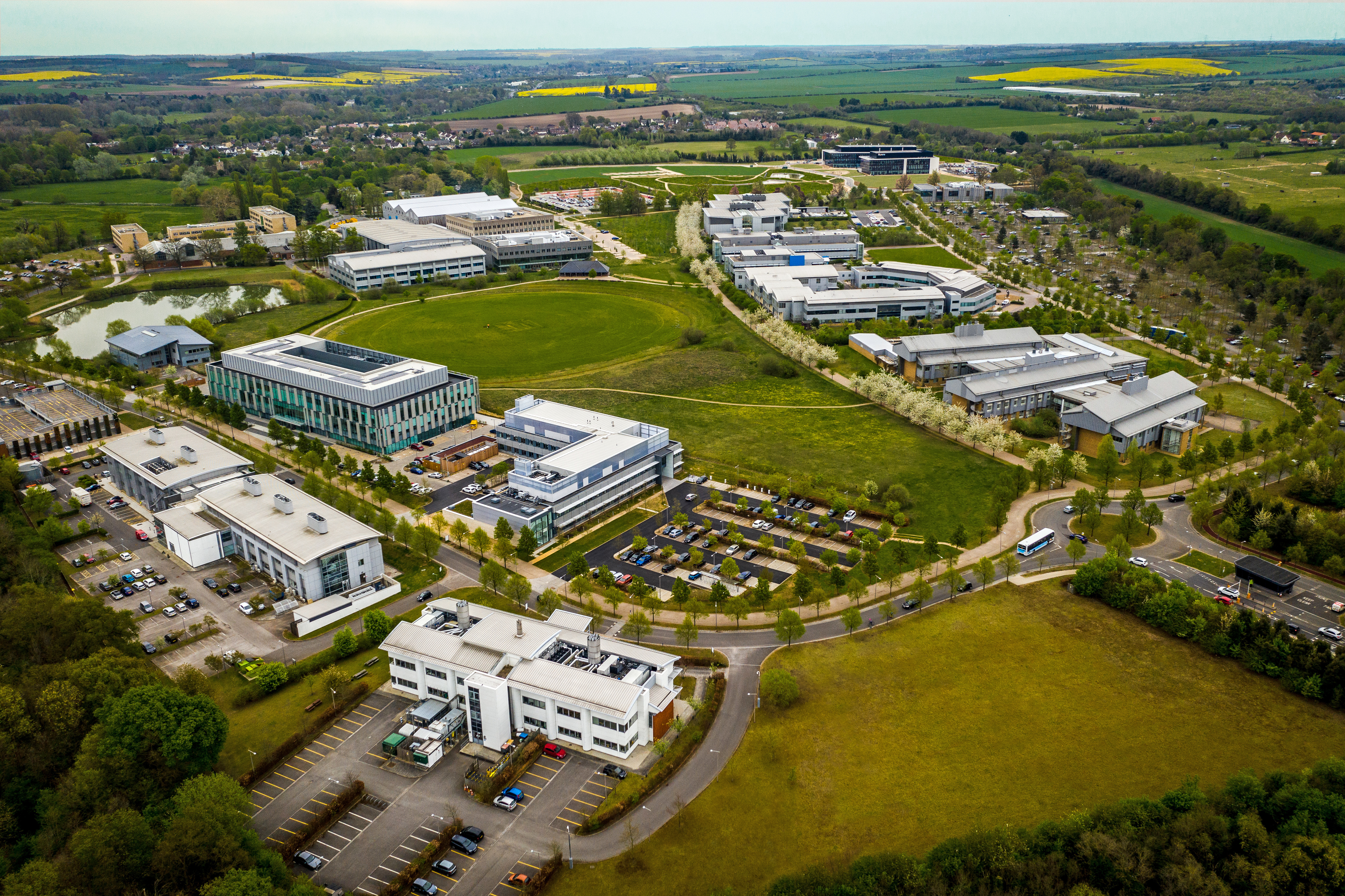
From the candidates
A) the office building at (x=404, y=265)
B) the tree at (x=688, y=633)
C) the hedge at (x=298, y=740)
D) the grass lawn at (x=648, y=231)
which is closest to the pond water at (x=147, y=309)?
the office building at (x=404, y=265)

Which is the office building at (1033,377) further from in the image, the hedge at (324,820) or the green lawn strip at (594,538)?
the hedge at (324,820)

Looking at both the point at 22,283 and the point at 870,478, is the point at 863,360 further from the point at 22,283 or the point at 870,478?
the point at 22,283

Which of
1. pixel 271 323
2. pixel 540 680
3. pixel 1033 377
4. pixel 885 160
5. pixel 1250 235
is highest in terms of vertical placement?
pixel 885 160

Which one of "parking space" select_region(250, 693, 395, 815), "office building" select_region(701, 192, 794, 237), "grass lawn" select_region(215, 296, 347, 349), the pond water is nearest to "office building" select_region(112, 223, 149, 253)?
the pond water

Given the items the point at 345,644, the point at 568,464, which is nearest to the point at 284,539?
the point at 345,644

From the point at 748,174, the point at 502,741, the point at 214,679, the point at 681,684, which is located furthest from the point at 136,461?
the point at 748,174

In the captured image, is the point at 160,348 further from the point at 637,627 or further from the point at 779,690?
the point at 779,690

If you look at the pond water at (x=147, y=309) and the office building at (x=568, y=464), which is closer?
the office building at (x=568, y=464)
